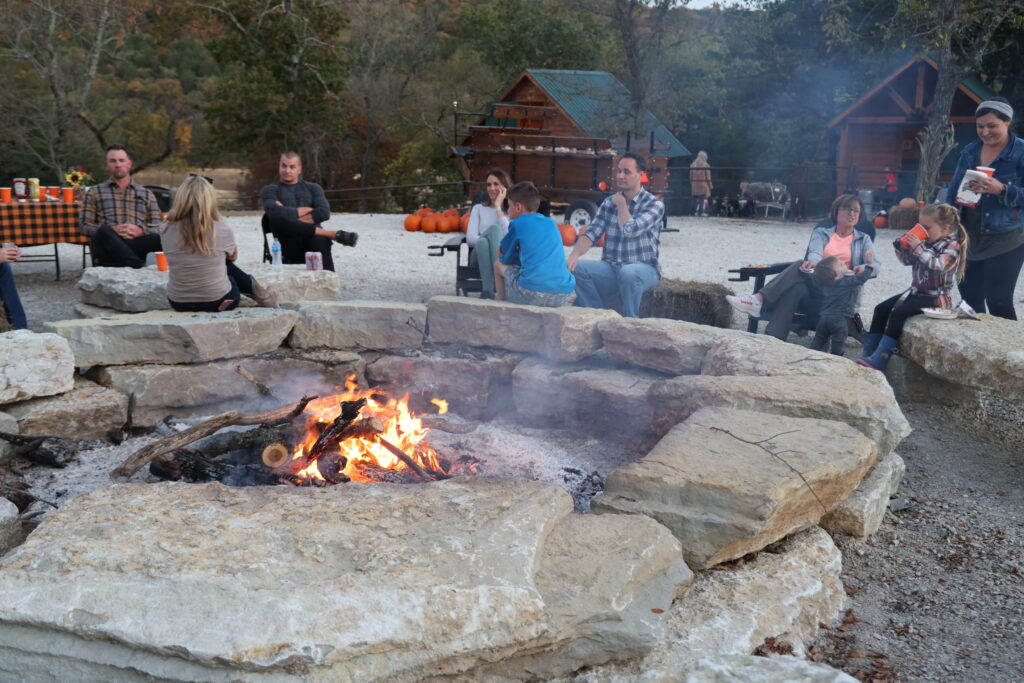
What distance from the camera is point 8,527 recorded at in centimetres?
262

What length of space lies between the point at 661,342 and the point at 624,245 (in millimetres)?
1586

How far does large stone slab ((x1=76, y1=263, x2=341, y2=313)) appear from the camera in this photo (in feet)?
18.0

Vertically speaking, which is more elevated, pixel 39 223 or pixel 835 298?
pixel 39 223

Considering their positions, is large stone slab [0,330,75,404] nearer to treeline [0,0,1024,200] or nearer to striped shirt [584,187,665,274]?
striped shirt [584,187,665,274]

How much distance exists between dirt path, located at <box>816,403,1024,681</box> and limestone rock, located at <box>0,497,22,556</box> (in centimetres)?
250

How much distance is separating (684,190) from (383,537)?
18.3 m

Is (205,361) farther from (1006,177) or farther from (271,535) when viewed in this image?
(1006,177)

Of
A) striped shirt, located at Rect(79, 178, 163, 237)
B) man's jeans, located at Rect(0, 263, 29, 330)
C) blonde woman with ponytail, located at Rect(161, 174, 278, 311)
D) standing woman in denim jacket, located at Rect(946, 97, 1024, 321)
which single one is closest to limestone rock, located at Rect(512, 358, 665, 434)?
blonde woman with ponytail, located at Rect(161, 174, 278, 311)

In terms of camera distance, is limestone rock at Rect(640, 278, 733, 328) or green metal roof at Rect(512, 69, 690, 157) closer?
limestone rock at Rect(640, 278, 733, 328)

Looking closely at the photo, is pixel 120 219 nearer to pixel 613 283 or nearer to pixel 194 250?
pixel 194 250

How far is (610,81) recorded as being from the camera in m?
17.6

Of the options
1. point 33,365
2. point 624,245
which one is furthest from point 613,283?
point 33,365

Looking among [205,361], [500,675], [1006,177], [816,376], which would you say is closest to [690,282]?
[1006,177]

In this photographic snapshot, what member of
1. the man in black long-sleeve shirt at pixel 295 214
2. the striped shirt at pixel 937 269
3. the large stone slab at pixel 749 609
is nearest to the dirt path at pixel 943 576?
the large stone slab at pixel 749 609
